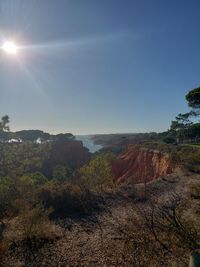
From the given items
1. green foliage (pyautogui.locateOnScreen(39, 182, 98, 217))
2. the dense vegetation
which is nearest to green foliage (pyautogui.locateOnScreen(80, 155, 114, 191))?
the dense vegetation

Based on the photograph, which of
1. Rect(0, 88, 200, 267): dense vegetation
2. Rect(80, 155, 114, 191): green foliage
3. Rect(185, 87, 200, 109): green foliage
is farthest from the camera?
Rect(185, 87, 200, 109): green foliage

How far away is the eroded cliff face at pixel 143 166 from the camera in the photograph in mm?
30587

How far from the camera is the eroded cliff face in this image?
1204 inches

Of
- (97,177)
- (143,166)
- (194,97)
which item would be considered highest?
(194,97)

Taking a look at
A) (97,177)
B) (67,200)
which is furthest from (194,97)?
(67,200)

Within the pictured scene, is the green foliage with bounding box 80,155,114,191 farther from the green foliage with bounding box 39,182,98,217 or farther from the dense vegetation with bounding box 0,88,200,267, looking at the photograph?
the green foliage with bounding box 39,182,98,217

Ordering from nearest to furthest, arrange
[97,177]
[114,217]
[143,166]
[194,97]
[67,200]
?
[114,217], [67,200], [97,177], [194,97], [143,166]

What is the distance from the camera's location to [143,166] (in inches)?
1522

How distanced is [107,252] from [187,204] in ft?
19.0

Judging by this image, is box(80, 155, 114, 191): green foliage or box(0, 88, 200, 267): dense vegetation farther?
box(80, 155, 114, 191): green foliage

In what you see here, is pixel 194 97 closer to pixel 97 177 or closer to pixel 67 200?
pixel 97 177

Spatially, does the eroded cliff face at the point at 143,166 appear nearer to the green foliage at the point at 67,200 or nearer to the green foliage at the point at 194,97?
the green foliage at the point at 194,97

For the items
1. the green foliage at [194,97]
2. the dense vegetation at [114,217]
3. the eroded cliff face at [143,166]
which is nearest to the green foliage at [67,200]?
the dense vegetation at [114,217]

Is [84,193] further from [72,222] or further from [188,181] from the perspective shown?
[188,181]
